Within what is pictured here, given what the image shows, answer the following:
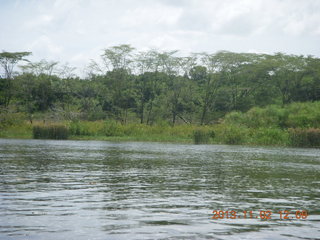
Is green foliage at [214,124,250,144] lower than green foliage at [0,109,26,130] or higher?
lower

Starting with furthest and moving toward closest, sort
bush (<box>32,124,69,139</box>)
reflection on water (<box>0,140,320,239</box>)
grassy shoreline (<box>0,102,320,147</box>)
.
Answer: bush (<box>32,124,69,139</box>)
grassy shoreline (<box>0,102,320,147</box>)
reflection on water (<box>0,140,320,239</box>)

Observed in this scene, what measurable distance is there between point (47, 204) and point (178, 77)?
56403 millimetres

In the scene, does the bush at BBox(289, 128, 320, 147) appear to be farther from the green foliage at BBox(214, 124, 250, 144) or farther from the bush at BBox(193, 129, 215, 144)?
the bush at BBox(193, 129, 215, 144)

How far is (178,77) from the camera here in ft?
214

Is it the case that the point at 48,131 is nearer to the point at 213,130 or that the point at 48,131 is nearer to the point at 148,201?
the point at 213,130

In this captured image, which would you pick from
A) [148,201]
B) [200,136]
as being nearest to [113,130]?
[200,136]

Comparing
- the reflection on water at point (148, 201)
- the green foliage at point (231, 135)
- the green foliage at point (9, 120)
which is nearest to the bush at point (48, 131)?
the green foliage at point (9, 120)

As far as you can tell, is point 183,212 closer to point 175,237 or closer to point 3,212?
point 175,237

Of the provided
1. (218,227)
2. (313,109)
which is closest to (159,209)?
(218,227)

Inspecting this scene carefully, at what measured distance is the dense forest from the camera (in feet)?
209
